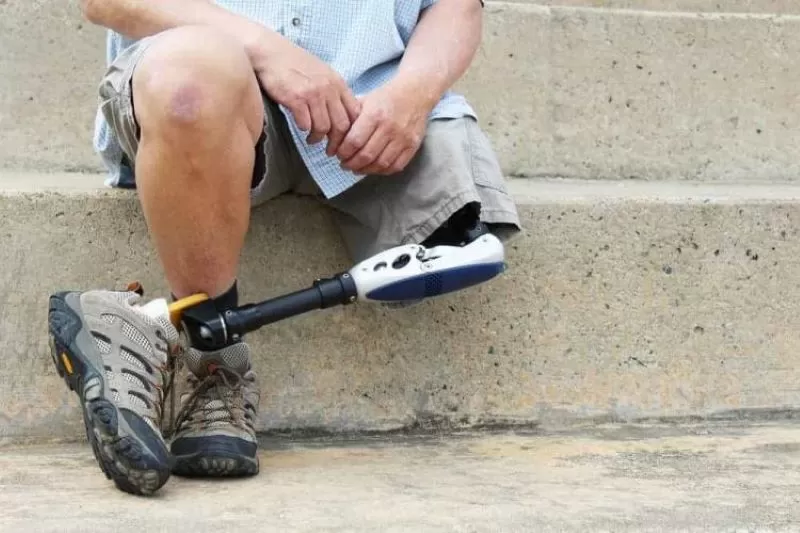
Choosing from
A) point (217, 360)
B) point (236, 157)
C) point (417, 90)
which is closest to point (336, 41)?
point (417, 90)

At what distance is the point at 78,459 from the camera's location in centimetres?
132

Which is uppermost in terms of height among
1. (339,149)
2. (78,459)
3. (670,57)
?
(670,57)

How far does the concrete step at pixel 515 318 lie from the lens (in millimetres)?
1434

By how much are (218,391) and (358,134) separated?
35 centimetres

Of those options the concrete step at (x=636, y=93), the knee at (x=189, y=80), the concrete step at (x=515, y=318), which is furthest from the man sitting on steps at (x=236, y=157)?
the concrete step at (x=636, y=93)

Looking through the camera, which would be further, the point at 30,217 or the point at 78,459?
the point at 30,217

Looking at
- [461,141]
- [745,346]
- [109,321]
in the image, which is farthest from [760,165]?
[109,321]

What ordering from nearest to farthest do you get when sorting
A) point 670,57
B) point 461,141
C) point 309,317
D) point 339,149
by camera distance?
point 339,149, point 461,141, point 309,317, point 670,57

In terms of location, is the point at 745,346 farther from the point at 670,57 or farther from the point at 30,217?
the point at 30,217

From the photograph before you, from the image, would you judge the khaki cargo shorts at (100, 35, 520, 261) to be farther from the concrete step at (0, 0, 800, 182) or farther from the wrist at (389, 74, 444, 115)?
the concrete step at (0, 0, 800, 182)

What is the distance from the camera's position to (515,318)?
5.05ft

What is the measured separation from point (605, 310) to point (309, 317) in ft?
1.40

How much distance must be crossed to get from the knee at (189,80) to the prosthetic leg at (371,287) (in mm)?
229

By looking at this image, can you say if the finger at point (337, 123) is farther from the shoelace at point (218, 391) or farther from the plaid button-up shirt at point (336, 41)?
the shoelace at point (218, 391)
